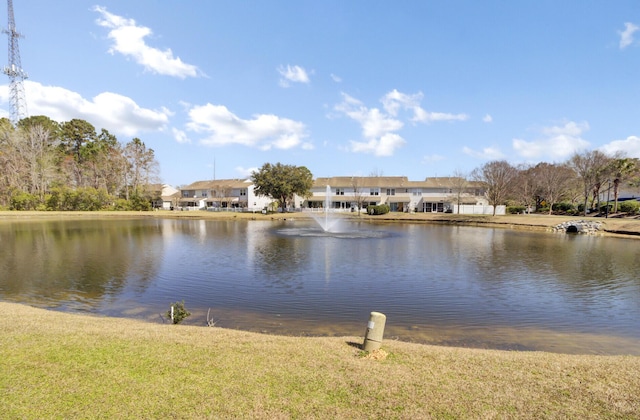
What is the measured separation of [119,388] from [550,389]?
252 inches

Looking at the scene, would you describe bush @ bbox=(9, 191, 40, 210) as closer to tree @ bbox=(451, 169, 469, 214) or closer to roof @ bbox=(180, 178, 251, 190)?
roof @ bbox=(180, 178, 251, 190)

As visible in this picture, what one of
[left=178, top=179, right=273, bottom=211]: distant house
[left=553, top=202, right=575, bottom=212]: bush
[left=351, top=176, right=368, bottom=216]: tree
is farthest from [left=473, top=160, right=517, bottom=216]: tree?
[left=178, top=179, right=273, bottom=211]: distant house

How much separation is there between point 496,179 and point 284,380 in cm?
5881

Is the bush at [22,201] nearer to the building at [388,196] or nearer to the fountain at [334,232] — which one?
the building at [388,196]

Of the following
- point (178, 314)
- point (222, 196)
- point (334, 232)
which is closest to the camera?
point (178, 314)

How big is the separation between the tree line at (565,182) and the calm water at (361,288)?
1253 inches

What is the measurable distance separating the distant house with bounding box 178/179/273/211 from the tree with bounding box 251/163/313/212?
11.5 meters

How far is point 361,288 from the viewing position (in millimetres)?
14391

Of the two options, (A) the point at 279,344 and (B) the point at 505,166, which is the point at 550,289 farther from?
(B) the point at 505,166

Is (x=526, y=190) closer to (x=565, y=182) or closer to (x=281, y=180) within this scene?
(x=565, y=182)

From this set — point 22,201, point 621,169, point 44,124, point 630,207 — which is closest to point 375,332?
point 621,169

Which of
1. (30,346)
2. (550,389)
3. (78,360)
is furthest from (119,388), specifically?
(550,389)

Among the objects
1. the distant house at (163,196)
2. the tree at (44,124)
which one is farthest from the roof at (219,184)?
the tree at (44,124)

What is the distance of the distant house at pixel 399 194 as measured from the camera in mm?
66500
